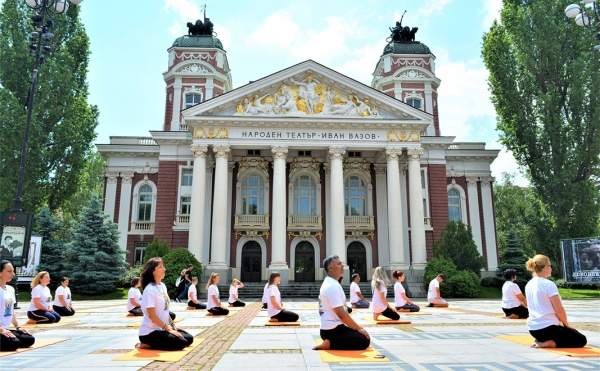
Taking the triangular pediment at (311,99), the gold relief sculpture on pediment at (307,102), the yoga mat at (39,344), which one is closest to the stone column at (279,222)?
the gold relief sculpture on pediment at (307,102)

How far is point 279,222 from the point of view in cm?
2920

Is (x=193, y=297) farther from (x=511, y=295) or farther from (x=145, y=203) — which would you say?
(x=145, y=203)

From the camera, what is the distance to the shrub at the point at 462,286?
25.7 m

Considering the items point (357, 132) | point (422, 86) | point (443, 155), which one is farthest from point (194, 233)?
point (422, 86)

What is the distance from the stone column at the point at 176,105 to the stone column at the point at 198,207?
1099 centimetres

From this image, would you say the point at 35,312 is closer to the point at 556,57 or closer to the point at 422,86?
the point at 556,57

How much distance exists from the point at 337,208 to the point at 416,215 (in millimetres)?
5519

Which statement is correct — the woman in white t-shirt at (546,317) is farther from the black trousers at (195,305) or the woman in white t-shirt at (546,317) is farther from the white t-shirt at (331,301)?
the black trousers at (195,305)

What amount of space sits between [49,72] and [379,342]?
29835 mm

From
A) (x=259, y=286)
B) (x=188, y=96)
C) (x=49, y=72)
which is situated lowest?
(x=259, y=286)

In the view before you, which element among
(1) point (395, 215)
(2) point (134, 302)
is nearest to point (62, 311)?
(2) point (134, 302)

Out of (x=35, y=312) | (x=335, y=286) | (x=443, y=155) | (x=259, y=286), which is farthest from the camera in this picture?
(x=443, y=155)

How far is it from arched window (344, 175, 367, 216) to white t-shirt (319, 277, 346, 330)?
2749 cm

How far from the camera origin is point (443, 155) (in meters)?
35.6
